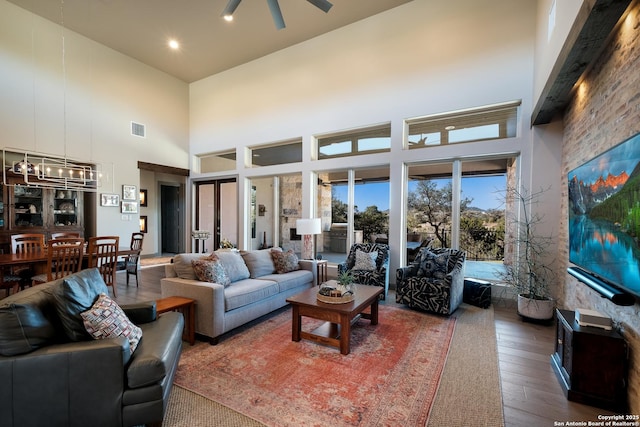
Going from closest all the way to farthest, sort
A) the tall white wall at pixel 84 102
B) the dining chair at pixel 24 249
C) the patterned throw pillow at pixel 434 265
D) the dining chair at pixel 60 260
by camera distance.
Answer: the dining chair at pixel 60 260 → the dining chair at pixel 24 249 → the patterned throw pillow at pixel 434 265 → the tall white wall at pixel 84 102

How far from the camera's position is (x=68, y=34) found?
5953 mm

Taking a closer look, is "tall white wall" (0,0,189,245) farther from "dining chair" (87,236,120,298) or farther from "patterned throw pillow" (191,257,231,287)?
"patterned throw pillow" (191,257,231,287)

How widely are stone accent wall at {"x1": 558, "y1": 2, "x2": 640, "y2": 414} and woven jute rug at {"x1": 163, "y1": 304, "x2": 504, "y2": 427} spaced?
88cm

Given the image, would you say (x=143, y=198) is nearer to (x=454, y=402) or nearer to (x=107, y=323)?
(x=107, y=323)

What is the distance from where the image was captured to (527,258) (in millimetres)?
4031

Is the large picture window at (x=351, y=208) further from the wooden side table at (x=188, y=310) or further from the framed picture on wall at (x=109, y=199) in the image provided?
the framed picture on wall at (x=109, y=199)

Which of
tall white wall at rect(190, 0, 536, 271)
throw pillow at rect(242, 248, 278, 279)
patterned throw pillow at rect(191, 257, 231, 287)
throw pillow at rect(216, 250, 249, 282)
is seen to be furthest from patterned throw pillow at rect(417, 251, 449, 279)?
patterned throw pillow at rect(191, 257, 231, 287)


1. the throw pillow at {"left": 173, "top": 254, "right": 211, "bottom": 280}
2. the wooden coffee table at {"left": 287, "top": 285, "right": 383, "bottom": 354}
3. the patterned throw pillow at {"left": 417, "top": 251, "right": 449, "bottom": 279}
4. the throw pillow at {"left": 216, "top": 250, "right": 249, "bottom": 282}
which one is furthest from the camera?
the patterned throw pillow at {"left": 417, "top": 251, "right": 449, "bottom": 279}

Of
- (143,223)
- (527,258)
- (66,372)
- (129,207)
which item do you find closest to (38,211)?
(129,207)

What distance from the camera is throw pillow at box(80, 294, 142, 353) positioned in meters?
1.83

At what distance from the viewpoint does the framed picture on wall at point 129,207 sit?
22.3ft

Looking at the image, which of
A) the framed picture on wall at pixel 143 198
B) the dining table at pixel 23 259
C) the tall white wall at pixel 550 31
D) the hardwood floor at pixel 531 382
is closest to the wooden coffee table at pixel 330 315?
the hardwood floor at pixel 531 382

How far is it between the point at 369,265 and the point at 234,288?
2401mm

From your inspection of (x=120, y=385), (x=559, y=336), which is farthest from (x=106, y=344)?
(x=559, y=336)
